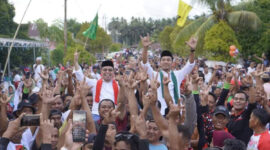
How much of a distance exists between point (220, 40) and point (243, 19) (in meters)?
2.40

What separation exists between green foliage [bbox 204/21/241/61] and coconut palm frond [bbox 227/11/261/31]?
2.20ft

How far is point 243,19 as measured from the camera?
23562 mm

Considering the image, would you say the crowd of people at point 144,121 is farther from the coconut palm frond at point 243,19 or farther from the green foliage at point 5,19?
the green foliage at point 5,19

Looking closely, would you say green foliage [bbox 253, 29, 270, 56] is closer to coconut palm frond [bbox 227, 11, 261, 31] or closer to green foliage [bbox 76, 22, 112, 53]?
coconut palm frond [bbox 227, 11, 261, 31]

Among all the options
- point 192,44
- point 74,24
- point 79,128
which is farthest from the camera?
point 74,24

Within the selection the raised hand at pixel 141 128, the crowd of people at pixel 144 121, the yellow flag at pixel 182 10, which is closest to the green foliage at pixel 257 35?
the yellow flag at pixel 182 10

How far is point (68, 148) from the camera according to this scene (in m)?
3.49

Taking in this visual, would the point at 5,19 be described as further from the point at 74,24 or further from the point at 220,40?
the point at 74,24

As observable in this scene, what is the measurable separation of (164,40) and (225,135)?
47751 mm

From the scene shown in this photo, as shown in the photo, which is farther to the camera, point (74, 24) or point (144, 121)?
point (74, 24)

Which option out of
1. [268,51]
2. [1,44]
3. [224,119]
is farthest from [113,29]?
[224,119]

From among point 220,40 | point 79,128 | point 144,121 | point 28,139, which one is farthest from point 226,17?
point 79,128

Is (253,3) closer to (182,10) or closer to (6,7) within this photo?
(182,10)

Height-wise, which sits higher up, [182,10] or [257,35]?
[257,35]
